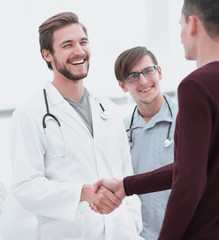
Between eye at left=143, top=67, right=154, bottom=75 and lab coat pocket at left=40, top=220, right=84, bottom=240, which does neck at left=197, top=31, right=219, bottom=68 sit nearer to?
lab coat pocket at left=40, top=220, right=84, bottom=240

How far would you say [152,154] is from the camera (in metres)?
2.17

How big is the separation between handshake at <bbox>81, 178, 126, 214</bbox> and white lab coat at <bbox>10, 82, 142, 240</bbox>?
0.04 m

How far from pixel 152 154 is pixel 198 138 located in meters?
1.23

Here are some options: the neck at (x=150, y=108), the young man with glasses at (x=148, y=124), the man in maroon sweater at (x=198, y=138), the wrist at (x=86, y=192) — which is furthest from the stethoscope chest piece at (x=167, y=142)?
the man in maroon sweater at (x=198, y=138)

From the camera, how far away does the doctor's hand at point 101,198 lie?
1.66m

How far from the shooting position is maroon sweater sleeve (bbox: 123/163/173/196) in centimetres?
133

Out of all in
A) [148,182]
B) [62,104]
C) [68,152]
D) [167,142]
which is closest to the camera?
[148,182]

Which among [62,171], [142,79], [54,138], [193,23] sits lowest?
[62,171]

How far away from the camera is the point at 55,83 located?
6.41ft

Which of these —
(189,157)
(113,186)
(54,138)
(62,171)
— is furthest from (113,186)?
(189,157)

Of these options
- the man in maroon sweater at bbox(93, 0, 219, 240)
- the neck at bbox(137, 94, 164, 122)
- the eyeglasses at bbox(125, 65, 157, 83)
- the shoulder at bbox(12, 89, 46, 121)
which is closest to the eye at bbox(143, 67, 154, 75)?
the eyeglasses at bbox(125, 65, 157, 83)

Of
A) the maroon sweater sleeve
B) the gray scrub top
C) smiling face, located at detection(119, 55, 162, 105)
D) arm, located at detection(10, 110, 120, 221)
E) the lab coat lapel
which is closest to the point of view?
the maroon sweater sleeve

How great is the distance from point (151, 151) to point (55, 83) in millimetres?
640

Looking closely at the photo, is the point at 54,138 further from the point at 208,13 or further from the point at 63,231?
the point at 208,13
